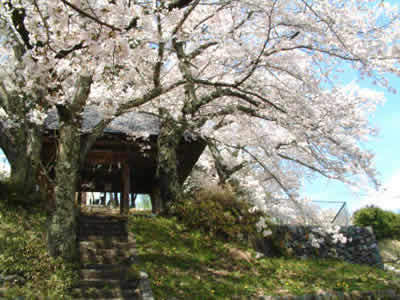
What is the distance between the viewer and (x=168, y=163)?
11.3 metres

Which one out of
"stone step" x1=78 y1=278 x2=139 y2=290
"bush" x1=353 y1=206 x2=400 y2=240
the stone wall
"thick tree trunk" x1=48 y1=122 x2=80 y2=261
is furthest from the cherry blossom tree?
"bush" x1=353 y1=206 x2=400 y2=240

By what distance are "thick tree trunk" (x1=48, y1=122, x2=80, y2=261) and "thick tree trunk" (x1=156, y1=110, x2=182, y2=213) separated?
3952mm

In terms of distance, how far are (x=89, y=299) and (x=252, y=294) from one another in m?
3.08

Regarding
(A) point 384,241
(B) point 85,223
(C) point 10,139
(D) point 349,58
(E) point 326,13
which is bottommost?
(A) point 384,241

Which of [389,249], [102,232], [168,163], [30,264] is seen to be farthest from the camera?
[389,249]

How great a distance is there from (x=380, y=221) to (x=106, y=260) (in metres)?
14.5

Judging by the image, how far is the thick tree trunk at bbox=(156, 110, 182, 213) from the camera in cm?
1112

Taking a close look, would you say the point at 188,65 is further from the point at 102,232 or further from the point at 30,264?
the point at 30,264

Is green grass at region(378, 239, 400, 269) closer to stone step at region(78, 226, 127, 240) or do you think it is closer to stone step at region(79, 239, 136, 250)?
stone step at region(78, 226, 127, 240)

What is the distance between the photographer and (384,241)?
17.3m

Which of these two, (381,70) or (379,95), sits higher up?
(379,95)

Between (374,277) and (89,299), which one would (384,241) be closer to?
(374,277)

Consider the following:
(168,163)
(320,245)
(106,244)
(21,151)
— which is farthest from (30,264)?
(320,245)

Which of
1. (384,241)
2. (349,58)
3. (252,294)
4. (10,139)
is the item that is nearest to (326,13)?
(349,58)
